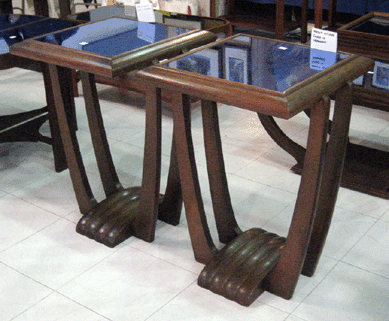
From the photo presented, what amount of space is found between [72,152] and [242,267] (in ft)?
2.85

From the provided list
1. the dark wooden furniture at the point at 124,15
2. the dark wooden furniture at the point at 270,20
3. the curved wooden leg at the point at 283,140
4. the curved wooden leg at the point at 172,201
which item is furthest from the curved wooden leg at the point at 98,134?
the dark wooden furniture at the point at 270,20

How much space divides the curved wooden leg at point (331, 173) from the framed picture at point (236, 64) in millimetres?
333

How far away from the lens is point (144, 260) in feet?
7.57

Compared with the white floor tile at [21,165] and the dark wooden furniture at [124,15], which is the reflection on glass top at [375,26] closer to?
the dark wooden furniture at [124,15]

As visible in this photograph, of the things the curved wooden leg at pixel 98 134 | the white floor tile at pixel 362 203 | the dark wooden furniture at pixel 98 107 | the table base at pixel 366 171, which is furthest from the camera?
the table base at pixel 366 171

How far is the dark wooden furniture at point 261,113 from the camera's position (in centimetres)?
177

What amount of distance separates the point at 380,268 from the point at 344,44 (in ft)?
3.72

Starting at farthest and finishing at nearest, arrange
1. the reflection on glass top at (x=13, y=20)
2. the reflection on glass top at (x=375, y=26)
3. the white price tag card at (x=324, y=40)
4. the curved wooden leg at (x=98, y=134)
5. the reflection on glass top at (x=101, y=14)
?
1. the reflection on glass top at (x=101, y=14)
2. the reflection on glass top at (x=13, y=20)
3. the reflection on glass top at (x=375, y=26)
4. the curved wooden leg at (x=98, y=134)
5. the white price tag card at (x=324, y=40)

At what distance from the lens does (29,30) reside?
294 cm

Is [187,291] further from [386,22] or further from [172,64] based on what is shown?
[386,22]

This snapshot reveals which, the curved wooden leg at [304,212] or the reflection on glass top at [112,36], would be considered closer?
the curved wooden leg at [304,212]

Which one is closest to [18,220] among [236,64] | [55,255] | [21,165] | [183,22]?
[55,255]

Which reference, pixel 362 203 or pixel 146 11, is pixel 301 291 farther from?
pixel 146 11

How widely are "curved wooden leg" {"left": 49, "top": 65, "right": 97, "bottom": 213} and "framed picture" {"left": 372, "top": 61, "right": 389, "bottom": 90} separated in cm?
140
